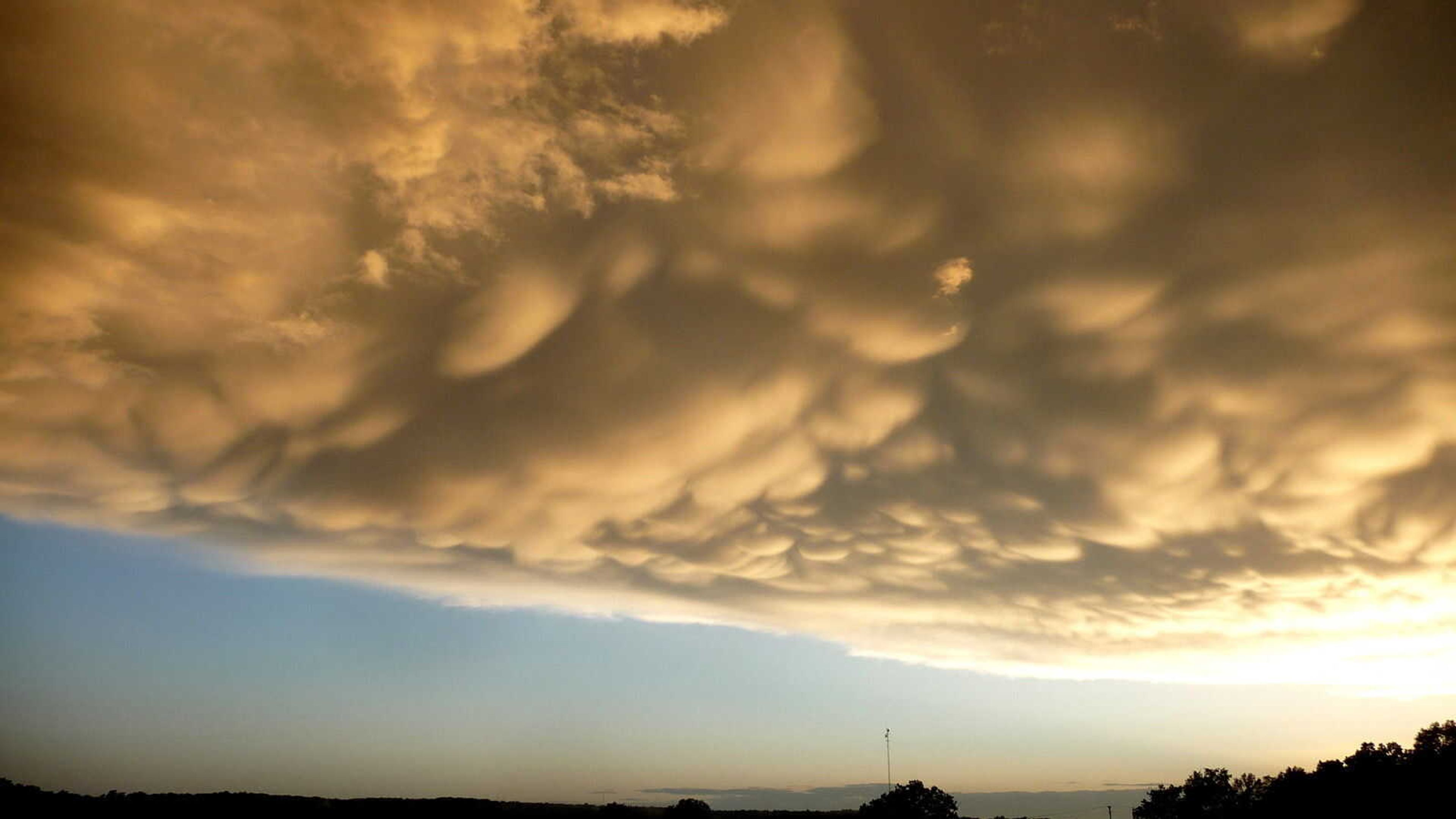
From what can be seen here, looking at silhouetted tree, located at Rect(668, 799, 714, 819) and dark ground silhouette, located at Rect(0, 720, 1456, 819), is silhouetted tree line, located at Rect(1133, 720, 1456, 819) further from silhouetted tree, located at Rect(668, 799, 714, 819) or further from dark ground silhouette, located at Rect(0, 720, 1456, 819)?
silhouetted tree, located at Rect(668, 799, 714, 819)

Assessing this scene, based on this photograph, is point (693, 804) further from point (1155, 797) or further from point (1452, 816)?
point (1452, 816)

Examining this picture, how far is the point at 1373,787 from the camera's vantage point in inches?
4828

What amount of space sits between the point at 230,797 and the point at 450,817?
51984 mm

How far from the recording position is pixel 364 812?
19900 cm

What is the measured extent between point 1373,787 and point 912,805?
91.5 m

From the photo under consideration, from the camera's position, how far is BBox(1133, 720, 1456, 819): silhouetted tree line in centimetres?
11238

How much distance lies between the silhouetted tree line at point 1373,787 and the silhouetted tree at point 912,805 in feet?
195

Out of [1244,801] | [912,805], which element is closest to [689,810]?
[912,805]

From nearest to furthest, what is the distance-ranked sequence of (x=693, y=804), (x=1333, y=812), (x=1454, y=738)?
(x=1333, y=812) < (x=1454, y=738) < (x=693, y=804)

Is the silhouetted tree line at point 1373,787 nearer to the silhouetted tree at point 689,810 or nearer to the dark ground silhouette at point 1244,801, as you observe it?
the dark ground silhouette at point 1244,801

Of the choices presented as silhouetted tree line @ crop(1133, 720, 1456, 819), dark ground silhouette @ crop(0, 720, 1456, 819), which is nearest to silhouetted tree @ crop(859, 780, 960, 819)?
dark ground silhouette @ crop(0, 720, 1456, 819)

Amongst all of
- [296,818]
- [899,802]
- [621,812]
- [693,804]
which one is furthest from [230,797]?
[899,802]

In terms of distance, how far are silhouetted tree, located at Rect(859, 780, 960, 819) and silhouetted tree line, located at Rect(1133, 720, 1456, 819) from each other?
59.4m

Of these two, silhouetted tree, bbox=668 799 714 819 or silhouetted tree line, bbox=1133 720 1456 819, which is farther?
silhouetted tree, bbox=668 799 714 819
